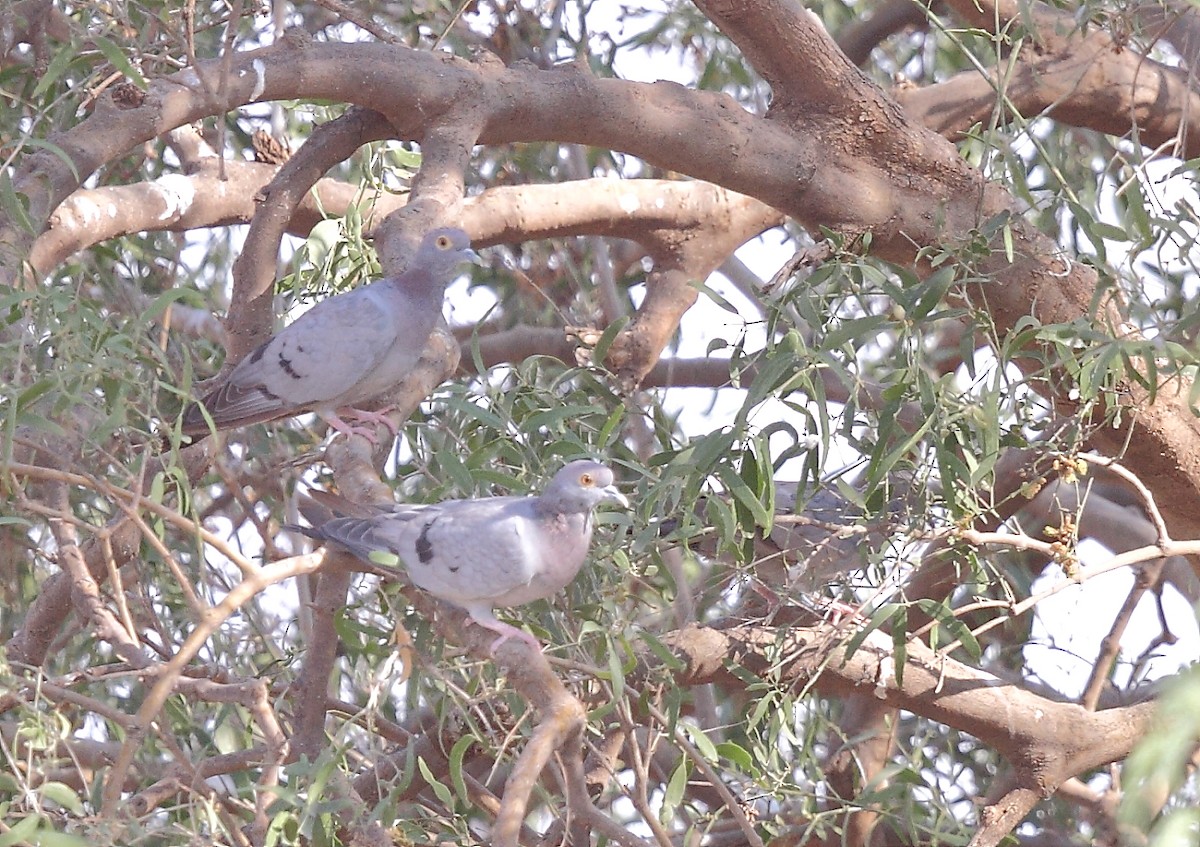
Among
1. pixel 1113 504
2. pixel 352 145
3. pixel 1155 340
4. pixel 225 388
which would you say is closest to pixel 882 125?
pixel 1155 340

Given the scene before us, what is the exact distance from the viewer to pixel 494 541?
2.51m

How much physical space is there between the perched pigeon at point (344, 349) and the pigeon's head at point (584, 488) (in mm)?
799

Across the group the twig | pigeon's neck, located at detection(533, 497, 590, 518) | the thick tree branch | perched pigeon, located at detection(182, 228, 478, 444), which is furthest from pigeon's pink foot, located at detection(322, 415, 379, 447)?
the twig

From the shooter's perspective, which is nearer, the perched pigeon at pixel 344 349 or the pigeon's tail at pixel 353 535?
the pigeon's tail at pixel 353 535

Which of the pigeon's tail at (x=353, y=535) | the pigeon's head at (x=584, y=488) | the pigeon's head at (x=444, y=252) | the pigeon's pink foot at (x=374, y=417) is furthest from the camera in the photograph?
the pigeon's head at (x=444, y=252)

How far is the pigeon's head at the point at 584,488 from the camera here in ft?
8.23

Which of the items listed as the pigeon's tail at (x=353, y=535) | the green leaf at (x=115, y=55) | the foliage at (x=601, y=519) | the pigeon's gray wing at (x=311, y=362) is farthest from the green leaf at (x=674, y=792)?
the green leaf at (x=115, y=55)

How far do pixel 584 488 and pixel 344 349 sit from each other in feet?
3.24

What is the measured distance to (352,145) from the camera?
127 inches

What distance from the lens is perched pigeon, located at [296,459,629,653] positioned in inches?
97.8

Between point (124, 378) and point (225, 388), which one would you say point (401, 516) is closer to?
point (124, 378)

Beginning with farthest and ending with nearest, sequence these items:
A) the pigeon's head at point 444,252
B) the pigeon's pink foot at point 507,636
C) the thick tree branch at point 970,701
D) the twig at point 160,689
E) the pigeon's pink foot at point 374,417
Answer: the pigeon's head at point 444,252 < the thick tree branch at point 970,701 < the pigeon's pink foot at point 374,417 < the pigeon's pink foot at point 507,636 < the twig at point 160,689

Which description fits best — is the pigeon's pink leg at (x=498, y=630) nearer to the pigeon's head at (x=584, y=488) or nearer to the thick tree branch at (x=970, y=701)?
the pigeon's head at (x=584, y=488)

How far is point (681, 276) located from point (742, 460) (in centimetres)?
156
